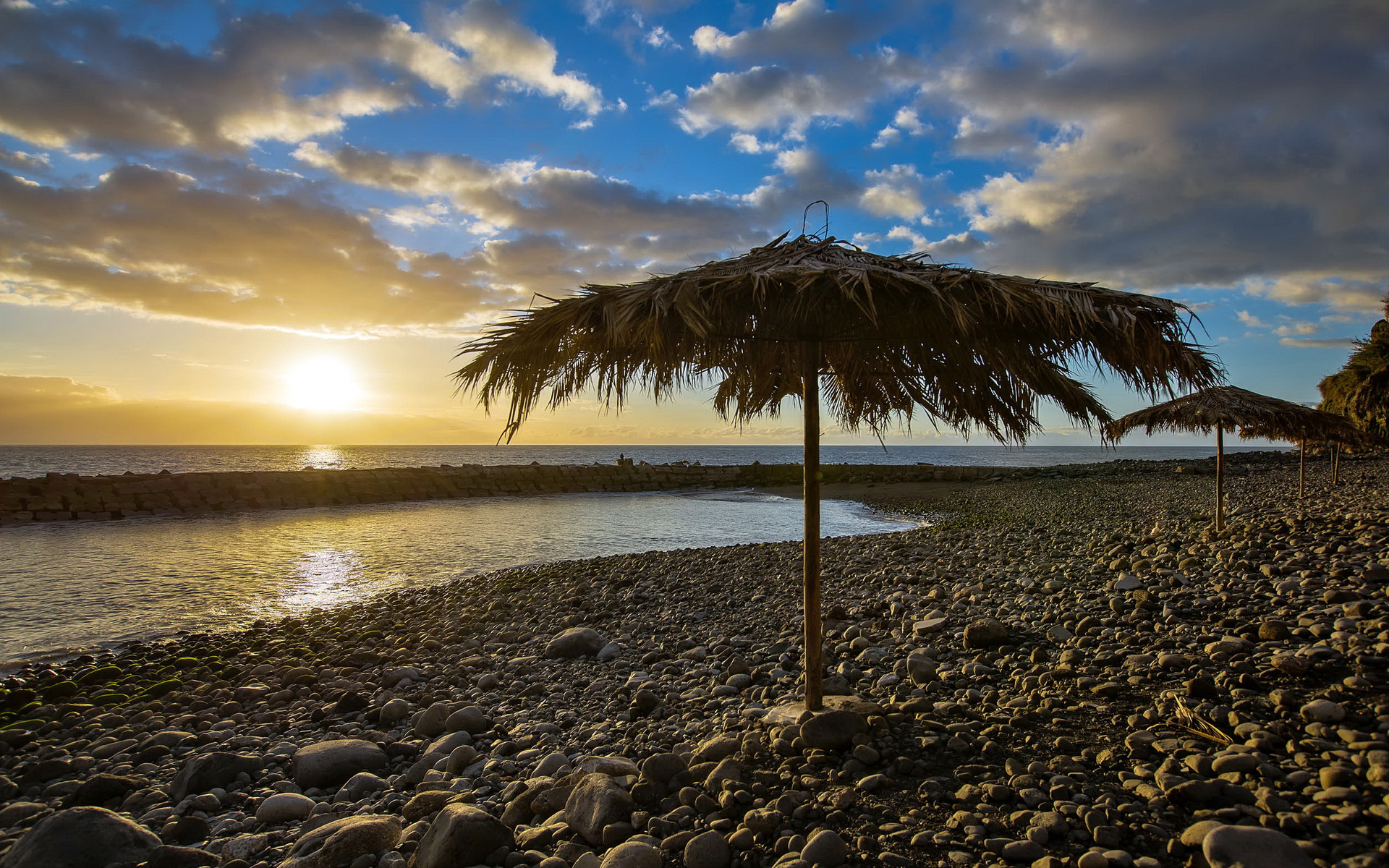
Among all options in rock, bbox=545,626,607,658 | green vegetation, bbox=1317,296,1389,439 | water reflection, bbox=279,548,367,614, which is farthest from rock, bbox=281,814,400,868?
green vegetation, bbox=1317,296,1389,439

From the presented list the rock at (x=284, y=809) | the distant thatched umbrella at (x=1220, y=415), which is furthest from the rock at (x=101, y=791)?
the distant thatched umbrella at (x=1220, y=415)

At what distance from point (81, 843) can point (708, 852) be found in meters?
3.16

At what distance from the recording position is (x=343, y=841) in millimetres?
3104

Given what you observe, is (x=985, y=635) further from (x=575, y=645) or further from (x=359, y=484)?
(x=359, y=484)

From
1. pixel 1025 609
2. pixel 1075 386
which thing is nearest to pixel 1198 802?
pixel 1075 386

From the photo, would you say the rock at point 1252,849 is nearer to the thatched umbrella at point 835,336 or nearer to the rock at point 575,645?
the thatched umbrella at point 835,336

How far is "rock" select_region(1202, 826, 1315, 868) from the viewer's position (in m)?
2.23

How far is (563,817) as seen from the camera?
324 centimetres

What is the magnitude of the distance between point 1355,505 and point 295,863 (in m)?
17.1

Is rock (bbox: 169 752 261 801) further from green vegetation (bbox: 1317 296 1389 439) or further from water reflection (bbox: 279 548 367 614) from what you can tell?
green vegetation (bbox: 1317 296 1389 439)

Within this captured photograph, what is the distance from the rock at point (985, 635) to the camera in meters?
5.33

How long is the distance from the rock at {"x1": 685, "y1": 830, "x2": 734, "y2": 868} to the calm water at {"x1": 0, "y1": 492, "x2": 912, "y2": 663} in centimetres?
909

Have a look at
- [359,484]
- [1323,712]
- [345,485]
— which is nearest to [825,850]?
[1323,712]

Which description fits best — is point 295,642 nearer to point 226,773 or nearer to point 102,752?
point 102,752
